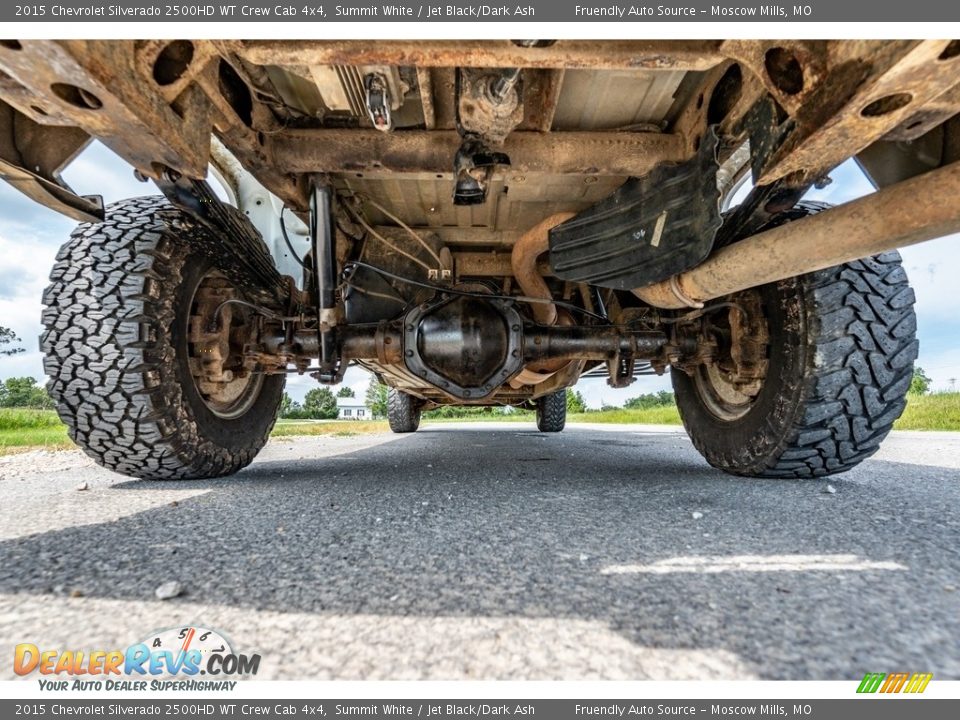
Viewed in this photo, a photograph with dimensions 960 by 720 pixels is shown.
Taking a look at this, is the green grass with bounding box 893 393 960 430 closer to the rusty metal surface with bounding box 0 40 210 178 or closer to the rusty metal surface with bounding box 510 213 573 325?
the rusty metal surface with bounding box 510 213 573 325

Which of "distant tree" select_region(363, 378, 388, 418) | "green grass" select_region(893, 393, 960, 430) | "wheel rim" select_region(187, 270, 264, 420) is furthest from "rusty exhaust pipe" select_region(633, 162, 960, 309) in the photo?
"distant tree" select_region(363, 378, 388, 418)

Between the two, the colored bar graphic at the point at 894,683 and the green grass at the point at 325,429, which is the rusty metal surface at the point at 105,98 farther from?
the green grass at the point at 325,429

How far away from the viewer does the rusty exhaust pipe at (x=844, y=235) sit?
87 cm

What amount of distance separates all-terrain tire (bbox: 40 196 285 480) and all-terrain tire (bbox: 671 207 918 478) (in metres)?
2.16

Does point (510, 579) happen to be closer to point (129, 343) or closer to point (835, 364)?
point (835, 364)

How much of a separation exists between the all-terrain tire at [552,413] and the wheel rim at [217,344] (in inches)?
182

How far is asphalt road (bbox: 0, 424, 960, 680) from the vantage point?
566mm

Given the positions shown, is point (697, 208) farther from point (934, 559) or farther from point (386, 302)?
point (386, 302)

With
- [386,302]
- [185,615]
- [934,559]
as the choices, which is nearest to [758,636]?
[934,559]

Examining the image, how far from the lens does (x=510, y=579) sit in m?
0.79

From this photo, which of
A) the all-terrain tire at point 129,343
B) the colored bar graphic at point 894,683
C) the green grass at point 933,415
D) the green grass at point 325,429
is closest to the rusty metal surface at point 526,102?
the all-terrain tire at point 129,343

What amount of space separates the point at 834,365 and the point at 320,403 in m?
50.5

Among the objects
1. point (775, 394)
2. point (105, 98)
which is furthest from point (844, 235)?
point (105, 98)

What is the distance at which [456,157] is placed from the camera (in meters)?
1.31
